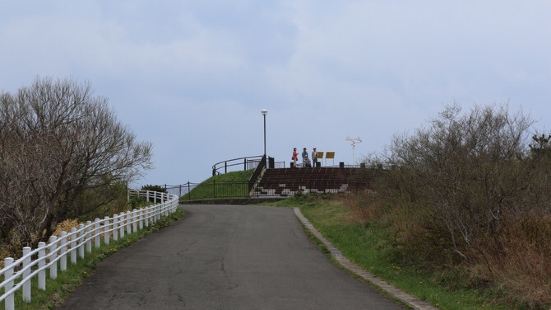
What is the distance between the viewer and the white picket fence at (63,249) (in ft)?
29.0

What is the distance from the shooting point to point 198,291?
1093cm

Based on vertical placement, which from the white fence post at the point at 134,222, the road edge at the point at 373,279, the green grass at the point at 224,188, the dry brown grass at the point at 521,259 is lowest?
the road edge at the point at 373,279

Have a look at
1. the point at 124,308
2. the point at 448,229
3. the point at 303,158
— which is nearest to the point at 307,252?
the point at 448,229

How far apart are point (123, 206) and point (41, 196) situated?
18.0 meters

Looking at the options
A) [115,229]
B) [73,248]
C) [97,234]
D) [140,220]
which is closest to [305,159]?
[140,220]

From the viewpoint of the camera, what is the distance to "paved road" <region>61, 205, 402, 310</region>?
1001 cm

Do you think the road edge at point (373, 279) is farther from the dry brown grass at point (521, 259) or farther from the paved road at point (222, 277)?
the dry brown grass at point (521, 259)

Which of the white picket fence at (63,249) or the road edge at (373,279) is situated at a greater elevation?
the white picket fence at (63,249)

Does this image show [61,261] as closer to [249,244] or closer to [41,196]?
[41,196]

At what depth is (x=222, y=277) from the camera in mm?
12523

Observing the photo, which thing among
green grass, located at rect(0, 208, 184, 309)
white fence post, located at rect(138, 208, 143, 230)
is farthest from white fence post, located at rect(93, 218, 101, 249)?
white fence post, located at rect(138, 208, 143, 230)

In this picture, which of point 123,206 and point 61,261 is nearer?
point 61,261

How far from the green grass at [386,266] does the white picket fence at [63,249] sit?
20.5 feet

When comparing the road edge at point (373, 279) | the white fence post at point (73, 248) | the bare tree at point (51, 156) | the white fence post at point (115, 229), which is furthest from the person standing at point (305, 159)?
the white fence post at point (73, 248)
